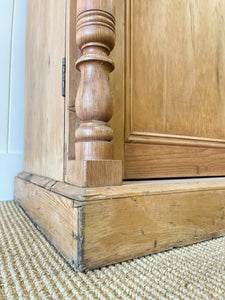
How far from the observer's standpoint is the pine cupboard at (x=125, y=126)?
1.29 feet

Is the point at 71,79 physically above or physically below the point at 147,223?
above

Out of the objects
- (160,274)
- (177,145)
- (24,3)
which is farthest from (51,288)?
(24,3)

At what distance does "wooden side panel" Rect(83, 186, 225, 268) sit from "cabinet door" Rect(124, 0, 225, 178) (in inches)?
4.0

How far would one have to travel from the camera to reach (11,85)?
97 cm

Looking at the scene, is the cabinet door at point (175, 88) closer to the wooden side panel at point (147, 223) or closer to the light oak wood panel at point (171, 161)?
the light oak wood panel at point (171, 161)

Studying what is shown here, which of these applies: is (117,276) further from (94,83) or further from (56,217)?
(94,83)

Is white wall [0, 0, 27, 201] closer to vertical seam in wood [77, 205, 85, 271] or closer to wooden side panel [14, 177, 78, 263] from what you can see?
wooden side panel [14, 177, 78, 263]

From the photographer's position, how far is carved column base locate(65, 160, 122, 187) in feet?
1.27

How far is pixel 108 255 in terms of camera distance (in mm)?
375

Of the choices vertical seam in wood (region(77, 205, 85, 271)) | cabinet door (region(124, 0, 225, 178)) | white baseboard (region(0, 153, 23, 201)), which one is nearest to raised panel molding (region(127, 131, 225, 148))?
cabinet door (region(124, 0, 225, 178))

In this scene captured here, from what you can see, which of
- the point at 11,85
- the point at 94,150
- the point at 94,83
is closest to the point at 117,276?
the point at 94,150

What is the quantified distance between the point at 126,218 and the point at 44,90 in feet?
1.45

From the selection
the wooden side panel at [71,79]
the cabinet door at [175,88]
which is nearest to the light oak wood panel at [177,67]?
the cabinet door at [175,88]

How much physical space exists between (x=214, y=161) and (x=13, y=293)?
0.58 metres
